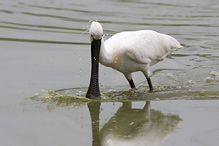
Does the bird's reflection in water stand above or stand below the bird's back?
below

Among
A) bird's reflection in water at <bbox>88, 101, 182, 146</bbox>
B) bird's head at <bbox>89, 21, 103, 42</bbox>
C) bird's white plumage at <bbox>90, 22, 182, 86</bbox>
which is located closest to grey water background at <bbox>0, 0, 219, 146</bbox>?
bird's reflection in water at <bbox>88, 101, 182, 146</bbox>

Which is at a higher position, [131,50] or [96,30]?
[96,30]

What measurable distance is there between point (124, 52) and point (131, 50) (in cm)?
13

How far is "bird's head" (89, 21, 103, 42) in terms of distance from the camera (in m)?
7.87

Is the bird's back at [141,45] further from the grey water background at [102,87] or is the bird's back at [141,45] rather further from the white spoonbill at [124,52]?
the grey water background at [102,87]

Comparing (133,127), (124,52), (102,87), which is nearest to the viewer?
A: (133,127)

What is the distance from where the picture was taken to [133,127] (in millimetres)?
6699

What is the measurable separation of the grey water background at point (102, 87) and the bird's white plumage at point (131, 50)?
1.44 ft

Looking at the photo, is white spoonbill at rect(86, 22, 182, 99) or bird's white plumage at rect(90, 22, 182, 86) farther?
bird's white plumage at rect(90, 22, 182, 86)

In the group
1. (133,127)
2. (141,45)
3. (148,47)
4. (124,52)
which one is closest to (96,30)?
(124,52)

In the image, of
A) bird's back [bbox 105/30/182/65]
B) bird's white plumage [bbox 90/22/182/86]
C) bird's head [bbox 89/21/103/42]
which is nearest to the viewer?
bird's head [bbox 89/21/103/42]

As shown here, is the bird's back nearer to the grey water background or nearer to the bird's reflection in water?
the grey water background

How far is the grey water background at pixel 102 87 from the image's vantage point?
6492mm

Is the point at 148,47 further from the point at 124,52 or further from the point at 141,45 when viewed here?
the point at 124,52
